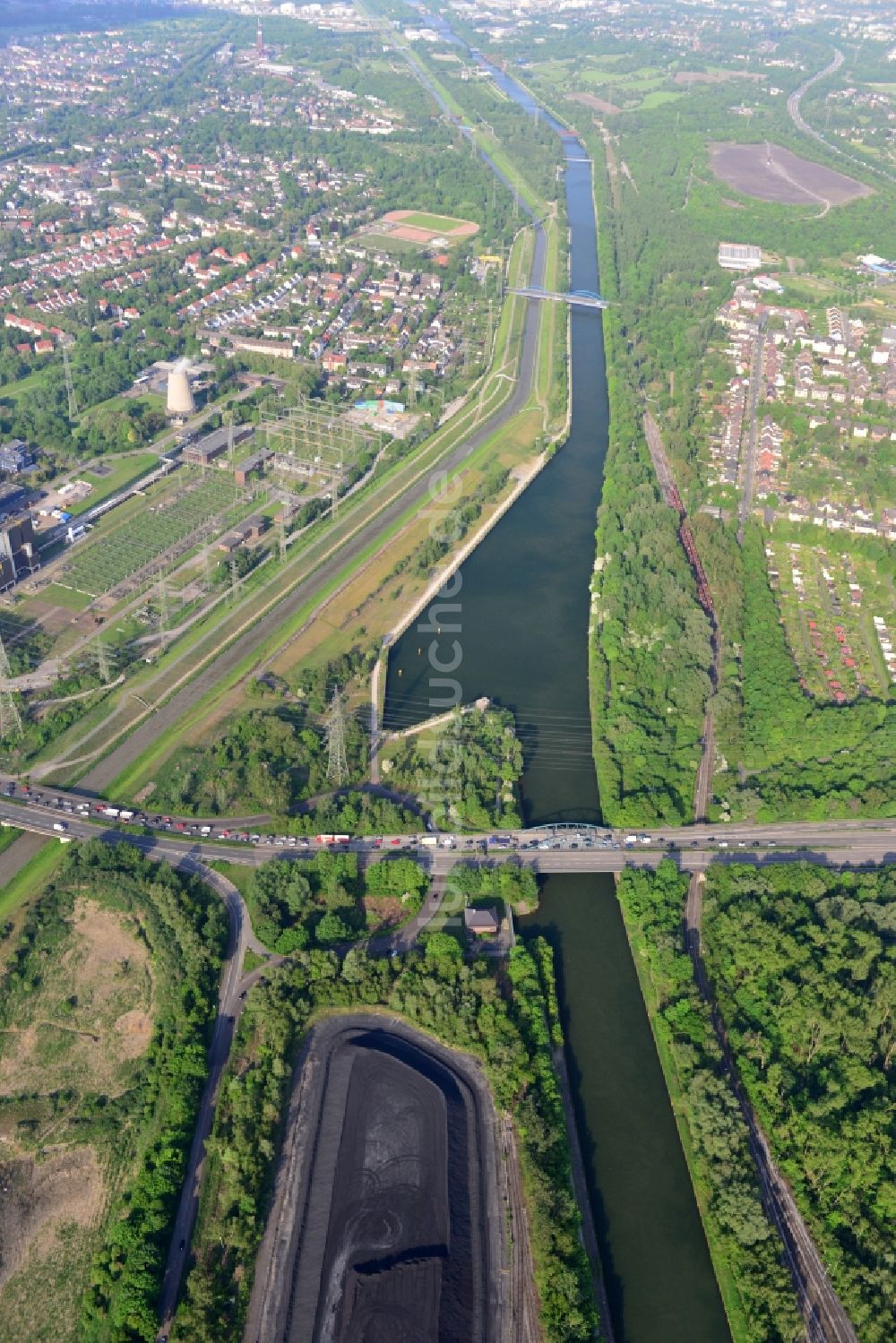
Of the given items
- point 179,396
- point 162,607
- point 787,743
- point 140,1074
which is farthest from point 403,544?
point 140,1074

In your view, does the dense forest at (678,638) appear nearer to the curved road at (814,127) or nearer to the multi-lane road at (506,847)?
the multi-lane road at (506,847)

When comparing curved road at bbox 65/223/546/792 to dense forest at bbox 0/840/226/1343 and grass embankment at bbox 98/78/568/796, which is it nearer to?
grass embankment at bbox 98/78/568/796

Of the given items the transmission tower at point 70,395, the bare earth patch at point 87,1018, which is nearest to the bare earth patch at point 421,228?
the transmission tower at point 70,395

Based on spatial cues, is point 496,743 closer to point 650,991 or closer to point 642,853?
point 642,853

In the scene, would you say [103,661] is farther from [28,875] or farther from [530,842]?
[530,842]

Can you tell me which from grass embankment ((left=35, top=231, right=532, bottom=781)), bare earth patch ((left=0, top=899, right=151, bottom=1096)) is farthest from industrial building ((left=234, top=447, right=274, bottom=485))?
bare earth patch ((left=0, top=899, right=151, bottom=1096))

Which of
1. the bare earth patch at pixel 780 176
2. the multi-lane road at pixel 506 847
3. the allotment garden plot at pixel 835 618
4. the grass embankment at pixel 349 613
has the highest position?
the bare earth patch at pixel 780 176

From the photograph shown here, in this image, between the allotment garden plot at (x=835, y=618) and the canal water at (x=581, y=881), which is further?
the allotment garden plot at (x=835, y=618)
